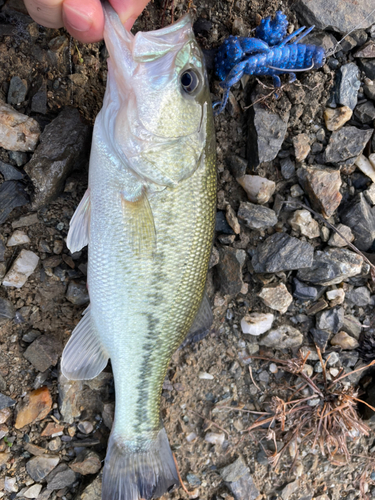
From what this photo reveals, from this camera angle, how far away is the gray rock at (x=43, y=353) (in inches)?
89.7

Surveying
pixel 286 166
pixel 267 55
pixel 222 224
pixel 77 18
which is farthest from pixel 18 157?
pixel 286 166

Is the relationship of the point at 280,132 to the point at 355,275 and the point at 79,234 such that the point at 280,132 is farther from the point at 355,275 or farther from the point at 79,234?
the point at 79,234

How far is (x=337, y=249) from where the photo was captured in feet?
8.41

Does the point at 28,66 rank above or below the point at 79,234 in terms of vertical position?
above

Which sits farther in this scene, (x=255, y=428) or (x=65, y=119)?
(x=255, y=428)

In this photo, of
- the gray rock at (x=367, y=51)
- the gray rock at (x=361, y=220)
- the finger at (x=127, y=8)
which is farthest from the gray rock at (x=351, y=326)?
the finger at (x=127, y=8)

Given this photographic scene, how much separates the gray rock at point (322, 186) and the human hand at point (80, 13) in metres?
1.40

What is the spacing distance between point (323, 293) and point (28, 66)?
7.71 feet

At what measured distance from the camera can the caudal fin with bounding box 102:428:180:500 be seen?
2096 millimetres

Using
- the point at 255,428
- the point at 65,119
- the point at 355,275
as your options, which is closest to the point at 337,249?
the point at 355,275

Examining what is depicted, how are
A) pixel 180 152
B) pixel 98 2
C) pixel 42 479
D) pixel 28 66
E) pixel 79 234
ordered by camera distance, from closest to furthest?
pixel 98 2
pixel 180 152
pixel 79 234
pixel 28 66
pixel 42 479

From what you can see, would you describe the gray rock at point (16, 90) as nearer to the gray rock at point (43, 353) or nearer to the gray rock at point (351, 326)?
the gray rock at point (43, 353)

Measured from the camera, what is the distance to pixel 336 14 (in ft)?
7.91

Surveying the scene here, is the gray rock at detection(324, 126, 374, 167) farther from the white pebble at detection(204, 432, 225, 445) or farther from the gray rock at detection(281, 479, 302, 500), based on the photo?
the gray rock at detection(281, 479, 302, 500)
